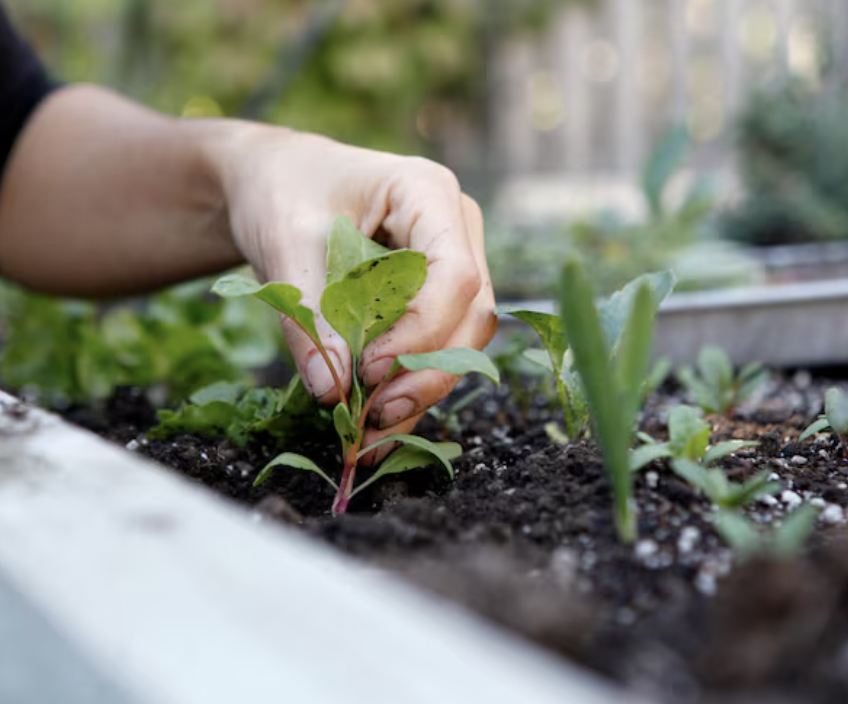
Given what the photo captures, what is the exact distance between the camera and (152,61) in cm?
347

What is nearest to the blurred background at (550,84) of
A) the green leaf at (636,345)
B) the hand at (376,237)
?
the hand at (376,237)

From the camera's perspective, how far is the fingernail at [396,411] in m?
0.68

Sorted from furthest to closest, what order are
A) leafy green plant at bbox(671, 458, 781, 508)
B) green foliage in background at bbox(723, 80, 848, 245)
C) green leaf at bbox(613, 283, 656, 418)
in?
green foliage in background at bbox(723, 80, 848, 245), leafy green plant at bbox(671, 458, 781, 508), green leaf at bbox(613, 283, 656, 418)

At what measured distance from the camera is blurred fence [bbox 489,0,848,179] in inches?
223

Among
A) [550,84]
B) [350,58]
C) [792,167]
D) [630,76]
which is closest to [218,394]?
[792,167]

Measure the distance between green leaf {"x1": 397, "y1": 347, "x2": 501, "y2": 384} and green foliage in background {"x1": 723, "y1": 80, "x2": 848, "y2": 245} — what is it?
308 centimetres

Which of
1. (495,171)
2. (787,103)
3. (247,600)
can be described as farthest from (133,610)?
(495,171)

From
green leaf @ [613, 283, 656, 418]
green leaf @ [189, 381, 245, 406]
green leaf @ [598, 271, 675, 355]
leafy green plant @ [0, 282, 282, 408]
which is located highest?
green leaf @ [613, 283, 656, 418]

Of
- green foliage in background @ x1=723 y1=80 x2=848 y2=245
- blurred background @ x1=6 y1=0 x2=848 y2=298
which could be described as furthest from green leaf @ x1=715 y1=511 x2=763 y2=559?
blurred background @ x1=6 y1=0 x2=848 y2=298

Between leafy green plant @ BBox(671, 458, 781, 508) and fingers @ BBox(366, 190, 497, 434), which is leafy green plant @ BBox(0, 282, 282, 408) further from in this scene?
leafy green plant @ BBox(671, 458, 781, 508)

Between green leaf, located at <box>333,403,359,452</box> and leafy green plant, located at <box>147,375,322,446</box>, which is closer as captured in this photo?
green leaf, located at <box>333,403,359,452</box>

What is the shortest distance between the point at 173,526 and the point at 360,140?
545cm

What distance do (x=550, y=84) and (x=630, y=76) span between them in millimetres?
534

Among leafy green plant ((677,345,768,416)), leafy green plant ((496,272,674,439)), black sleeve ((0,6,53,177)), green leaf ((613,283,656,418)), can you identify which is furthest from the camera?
black sleeve ((0,6,53,177))
